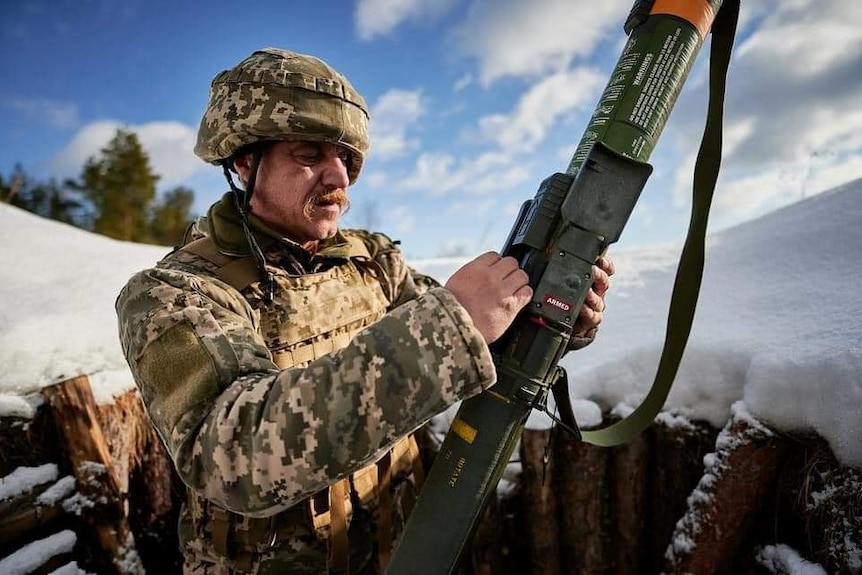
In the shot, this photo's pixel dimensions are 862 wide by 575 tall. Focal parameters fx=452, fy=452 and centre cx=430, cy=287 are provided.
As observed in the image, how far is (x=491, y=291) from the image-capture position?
131 cm

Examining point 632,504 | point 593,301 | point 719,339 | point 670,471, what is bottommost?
point 632,504

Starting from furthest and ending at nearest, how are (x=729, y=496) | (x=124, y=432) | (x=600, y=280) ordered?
(x=124, y=432) → (x=729, y=496) → (x=600, y=280)

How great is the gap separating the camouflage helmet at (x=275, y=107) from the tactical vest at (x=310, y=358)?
50 centimetres

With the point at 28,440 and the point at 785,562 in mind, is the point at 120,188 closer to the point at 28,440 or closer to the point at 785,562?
the point at 28,440

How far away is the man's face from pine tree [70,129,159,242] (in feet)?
89.4

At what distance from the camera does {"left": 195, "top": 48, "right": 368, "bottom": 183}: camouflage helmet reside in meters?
1.89

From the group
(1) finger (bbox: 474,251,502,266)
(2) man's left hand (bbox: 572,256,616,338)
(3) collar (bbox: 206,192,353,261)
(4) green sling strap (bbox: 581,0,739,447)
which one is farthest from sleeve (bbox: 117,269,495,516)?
(4) green sling strap (bbox: 581,0,739,447)

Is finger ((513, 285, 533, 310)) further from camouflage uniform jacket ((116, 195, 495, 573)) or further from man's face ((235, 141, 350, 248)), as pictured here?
man's face ((235, 141, 350, 248))

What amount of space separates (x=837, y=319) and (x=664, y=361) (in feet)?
3.61

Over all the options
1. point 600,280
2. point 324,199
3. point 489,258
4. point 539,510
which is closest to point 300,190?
point 324,199

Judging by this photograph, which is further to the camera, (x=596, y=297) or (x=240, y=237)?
(x=240, y=237)

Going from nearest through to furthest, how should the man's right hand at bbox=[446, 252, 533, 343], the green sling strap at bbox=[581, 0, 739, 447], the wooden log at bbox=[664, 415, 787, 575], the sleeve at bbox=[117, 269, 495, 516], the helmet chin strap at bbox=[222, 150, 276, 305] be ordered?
the sleeve at bbox=[117, 269, 495, 516] < the man's right hand at bbox=[446, 252, 533, 343] < the helmet chin strap at bbox=[222, 150, 276, 305] < the green sling strap at bbox=[581, 0, 739, 447] < the wooden log at bbox=[664, 415, 787, 575]

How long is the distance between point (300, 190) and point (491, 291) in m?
1.02

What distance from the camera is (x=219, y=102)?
1991 mm
